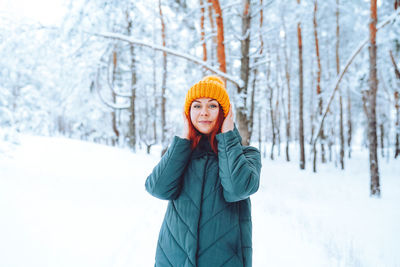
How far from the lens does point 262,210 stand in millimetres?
5316

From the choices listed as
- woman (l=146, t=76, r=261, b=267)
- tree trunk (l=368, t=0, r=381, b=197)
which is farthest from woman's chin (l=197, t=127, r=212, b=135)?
tree trunk (l=368, t=0, r=381, b=197)

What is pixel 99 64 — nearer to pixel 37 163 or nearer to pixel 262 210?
pixel 37 163

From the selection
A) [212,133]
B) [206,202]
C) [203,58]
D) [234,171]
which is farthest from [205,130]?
[203,58]

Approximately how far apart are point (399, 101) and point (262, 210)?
14.1 meters

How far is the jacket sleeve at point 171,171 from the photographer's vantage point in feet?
4.70

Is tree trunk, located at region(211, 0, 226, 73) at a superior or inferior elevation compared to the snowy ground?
superior

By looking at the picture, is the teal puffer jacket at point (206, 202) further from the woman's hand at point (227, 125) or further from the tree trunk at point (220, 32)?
the tree trunk at point (220, 32)

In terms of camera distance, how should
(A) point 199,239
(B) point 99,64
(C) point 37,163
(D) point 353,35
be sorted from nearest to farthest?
1. (A) point 199,239
2. (C) point 37,163
3. (B) point 99,64
4. (D) point 353,35

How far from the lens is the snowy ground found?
10.3ft

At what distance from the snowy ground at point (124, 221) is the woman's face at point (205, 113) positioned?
2.56 metres

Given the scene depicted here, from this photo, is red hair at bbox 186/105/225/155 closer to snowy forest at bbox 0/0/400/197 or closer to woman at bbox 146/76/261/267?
woman at bbox 146/76/261/267

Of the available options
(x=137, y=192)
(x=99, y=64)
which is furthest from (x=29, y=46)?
(x=137, y=192)

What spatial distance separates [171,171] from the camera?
1.43 m

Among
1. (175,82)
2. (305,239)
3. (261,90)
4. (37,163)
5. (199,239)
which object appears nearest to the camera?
(199,239)
